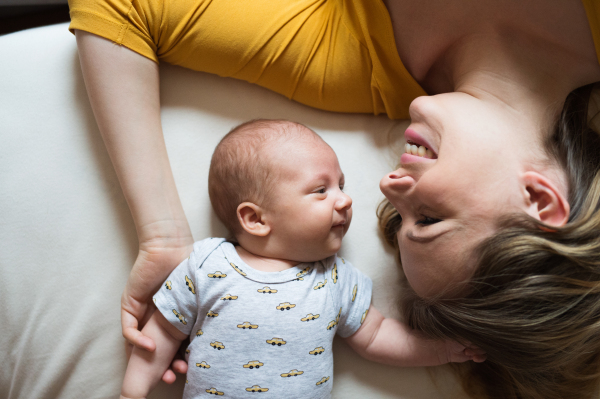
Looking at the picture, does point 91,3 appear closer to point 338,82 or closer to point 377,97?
point 338,82

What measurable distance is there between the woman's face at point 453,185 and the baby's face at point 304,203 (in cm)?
15

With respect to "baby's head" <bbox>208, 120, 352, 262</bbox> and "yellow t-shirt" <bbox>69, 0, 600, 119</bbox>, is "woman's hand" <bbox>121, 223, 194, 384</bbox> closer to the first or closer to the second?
"baby's head" <bbox>208, 120, 352, 262</bbox>

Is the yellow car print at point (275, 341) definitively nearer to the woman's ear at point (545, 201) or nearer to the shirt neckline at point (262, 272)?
the shirt neckline at point (262, 272)

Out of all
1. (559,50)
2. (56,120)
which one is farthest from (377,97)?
(56,120)

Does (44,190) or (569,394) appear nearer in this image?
(569,394)

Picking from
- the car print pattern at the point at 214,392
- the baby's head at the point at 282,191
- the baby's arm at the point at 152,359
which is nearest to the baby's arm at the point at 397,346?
the baby's head at the point at 282,191

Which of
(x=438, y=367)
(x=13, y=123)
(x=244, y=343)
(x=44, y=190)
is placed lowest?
(x=438, y=367)

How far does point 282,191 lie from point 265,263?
0.18 m

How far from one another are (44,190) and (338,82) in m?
→ 0.81

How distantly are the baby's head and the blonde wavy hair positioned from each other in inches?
11.7

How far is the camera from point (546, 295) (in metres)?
0.85

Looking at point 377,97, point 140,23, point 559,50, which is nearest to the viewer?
point 559,50

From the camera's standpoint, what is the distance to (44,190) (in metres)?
1.14

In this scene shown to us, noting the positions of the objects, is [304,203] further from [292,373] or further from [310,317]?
[292,373]
